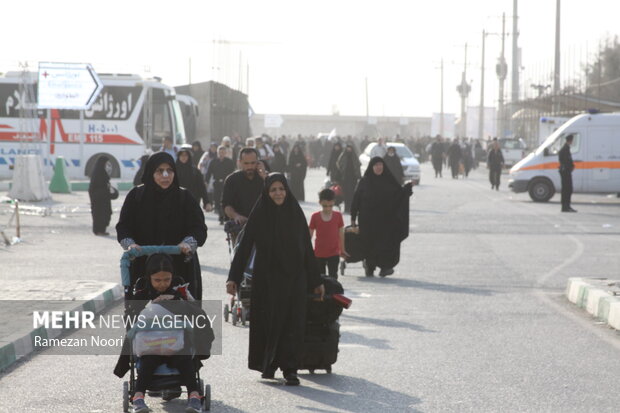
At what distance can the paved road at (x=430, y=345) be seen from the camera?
7.19 metres

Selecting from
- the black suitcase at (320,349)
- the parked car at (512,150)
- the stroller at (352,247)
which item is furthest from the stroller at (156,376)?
the parked car at (512,150)

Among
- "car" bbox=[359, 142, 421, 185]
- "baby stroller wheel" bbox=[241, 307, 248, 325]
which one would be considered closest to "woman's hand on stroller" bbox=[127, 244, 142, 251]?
"baby stroller wheel" bbox=[241, 307, 248, 325]

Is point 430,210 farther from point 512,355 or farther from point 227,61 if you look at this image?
point 227,61

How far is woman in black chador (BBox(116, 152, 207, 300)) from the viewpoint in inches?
273

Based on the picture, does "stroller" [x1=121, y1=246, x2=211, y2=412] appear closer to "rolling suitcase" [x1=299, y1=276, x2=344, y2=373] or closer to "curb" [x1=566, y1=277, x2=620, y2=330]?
"rolling suitcase" [x1=299, y1=276, x2=344, y2=373]

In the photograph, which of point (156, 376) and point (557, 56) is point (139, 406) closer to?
point (156, 376)

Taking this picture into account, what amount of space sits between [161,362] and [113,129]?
33.5 metres

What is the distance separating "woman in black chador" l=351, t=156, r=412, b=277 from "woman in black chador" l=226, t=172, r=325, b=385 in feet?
22.2

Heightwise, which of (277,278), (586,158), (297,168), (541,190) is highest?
(586,158)

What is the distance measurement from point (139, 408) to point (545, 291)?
25.0ft

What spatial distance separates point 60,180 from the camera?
3456 centimetres

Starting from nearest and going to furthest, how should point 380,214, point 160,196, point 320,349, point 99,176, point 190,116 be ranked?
point 160,196 < point 320,349 < point 380,214 < point 99,176 < point 190,116

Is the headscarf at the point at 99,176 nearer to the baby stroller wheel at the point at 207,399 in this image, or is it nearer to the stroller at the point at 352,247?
the stroller at the point at 352,247

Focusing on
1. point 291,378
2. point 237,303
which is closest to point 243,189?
point 237,303
